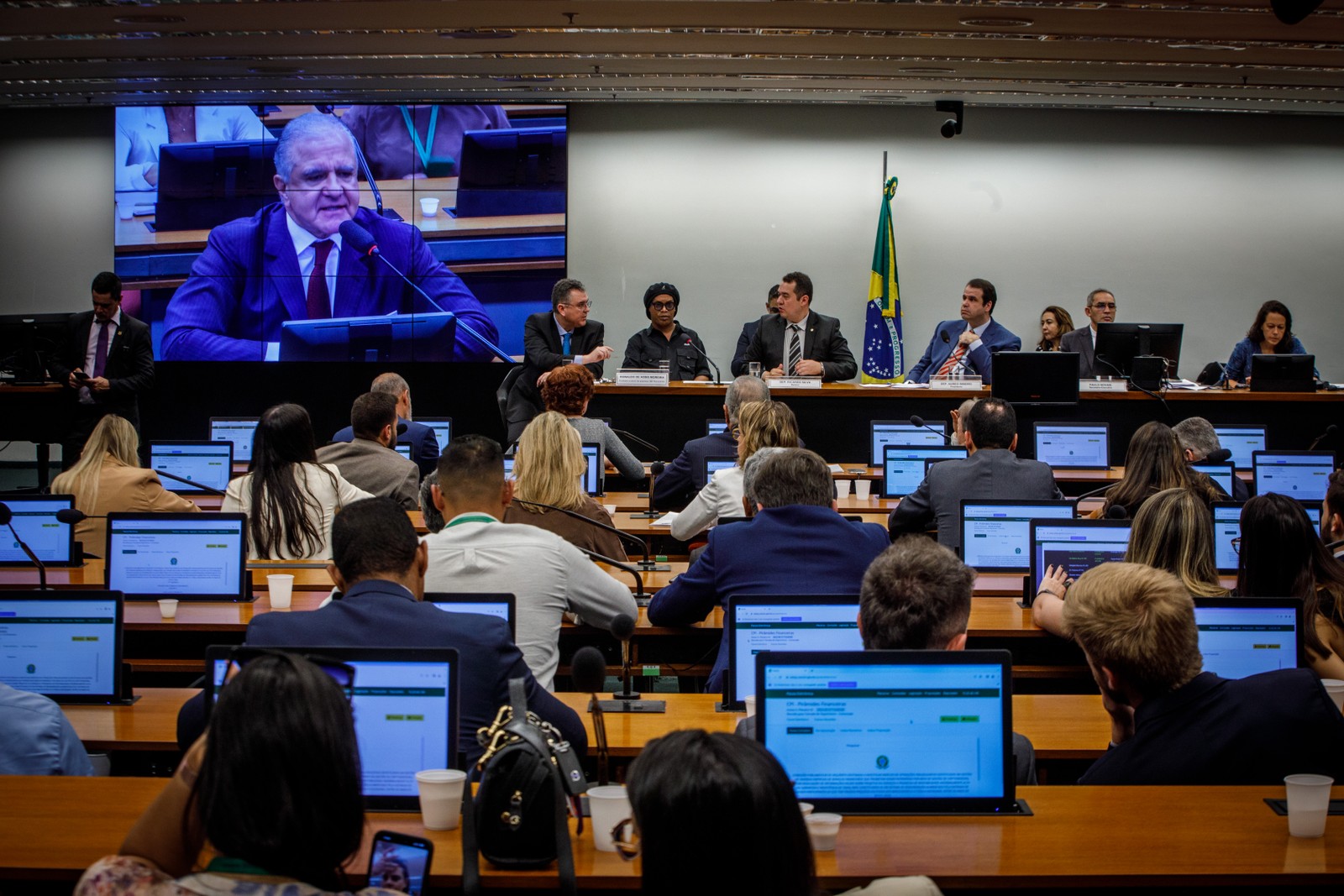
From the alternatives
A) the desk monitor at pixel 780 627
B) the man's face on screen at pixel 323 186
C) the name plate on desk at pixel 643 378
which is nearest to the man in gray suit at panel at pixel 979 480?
the desk monitor at pixel 780 627

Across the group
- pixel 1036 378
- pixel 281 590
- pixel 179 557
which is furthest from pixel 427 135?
pixel 281 590

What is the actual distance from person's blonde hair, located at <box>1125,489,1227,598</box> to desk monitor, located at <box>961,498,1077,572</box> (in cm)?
100

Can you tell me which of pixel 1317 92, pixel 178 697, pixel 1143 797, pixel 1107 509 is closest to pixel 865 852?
pixel 1143 797

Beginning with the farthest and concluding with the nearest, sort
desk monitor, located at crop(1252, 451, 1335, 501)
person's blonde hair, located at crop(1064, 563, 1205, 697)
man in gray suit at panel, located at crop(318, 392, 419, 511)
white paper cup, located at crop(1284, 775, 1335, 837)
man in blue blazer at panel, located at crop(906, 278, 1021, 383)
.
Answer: man in blue blazer at panel, located at crop(906, 278, 1021, 383) → desk monitor, located at crop(1252, 451, 1335, 501) → man in gray suit at panel, located at crop(318, 392, 419, 511) → person's blonde hair, located at crop(1064, 563, 1205, 697) → white paper cup, located at crop(1284, 775, 1335, 837)

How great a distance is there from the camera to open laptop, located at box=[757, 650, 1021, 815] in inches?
90.4

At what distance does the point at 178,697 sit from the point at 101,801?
0.94 meters

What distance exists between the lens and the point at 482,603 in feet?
9.93

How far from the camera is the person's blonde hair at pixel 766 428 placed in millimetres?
5016

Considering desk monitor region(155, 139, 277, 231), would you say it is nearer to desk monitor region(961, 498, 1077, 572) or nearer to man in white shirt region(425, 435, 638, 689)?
desk monitor region(961, 498, 1077, 572)

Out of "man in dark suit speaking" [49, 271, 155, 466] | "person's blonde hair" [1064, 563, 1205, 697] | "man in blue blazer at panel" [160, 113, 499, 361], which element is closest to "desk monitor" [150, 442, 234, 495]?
"man in dark suit speaking" [49, 271, 155, 466]

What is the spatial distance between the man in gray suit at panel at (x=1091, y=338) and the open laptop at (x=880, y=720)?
7.77m

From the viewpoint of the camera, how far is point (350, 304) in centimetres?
1132

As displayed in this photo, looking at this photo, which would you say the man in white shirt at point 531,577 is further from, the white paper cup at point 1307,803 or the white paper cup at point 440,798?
the white paper cup at point 1307,803

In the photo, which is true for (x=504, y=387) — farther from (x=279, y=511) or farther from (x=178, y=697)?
(x=178, y=697)
